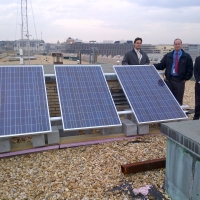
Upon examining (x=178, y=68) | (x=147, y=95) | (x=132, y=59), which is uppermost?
(x=132, y=59)

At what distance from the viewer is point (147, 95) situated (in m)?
6.80

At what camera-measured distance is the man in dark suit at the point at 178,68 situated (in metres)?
7.03

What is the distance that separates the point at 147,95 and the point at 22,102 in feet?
11.7

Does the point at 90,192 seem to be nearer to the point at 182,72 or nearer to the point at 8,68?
the point at 8,68

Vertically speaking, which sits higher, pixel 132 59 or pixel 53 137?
pixel 132 59

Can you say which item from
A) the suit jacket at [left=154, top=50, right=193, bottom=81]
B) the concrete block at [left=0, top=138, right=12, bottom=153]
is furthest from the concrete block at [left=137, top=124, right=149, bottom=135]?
the concrete block at [left=0, top=138, right=12, bottom=153]

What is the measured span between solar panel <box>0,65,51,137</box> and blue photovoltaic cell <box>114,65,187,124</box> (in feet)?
8.03

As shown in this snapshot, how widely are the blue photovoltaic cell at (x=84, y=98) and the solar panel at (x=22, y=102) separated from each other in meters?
0.50

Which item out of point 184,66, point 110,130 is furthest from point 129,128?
point 184,66

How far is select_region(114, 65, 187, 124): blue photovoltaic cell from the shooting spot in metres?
6.34

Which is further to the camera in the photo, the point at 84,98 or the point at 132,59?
the point at 132,59

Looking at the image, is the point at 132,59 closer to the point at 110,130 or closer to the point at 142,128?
the point at 142,128

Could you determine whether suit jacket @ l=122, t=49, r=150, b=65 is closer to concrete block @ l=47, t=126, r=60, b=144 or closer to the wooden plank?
concrete block @ l=47, t=126, r=60, b=144

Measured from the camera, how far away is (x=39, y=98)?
587cm
